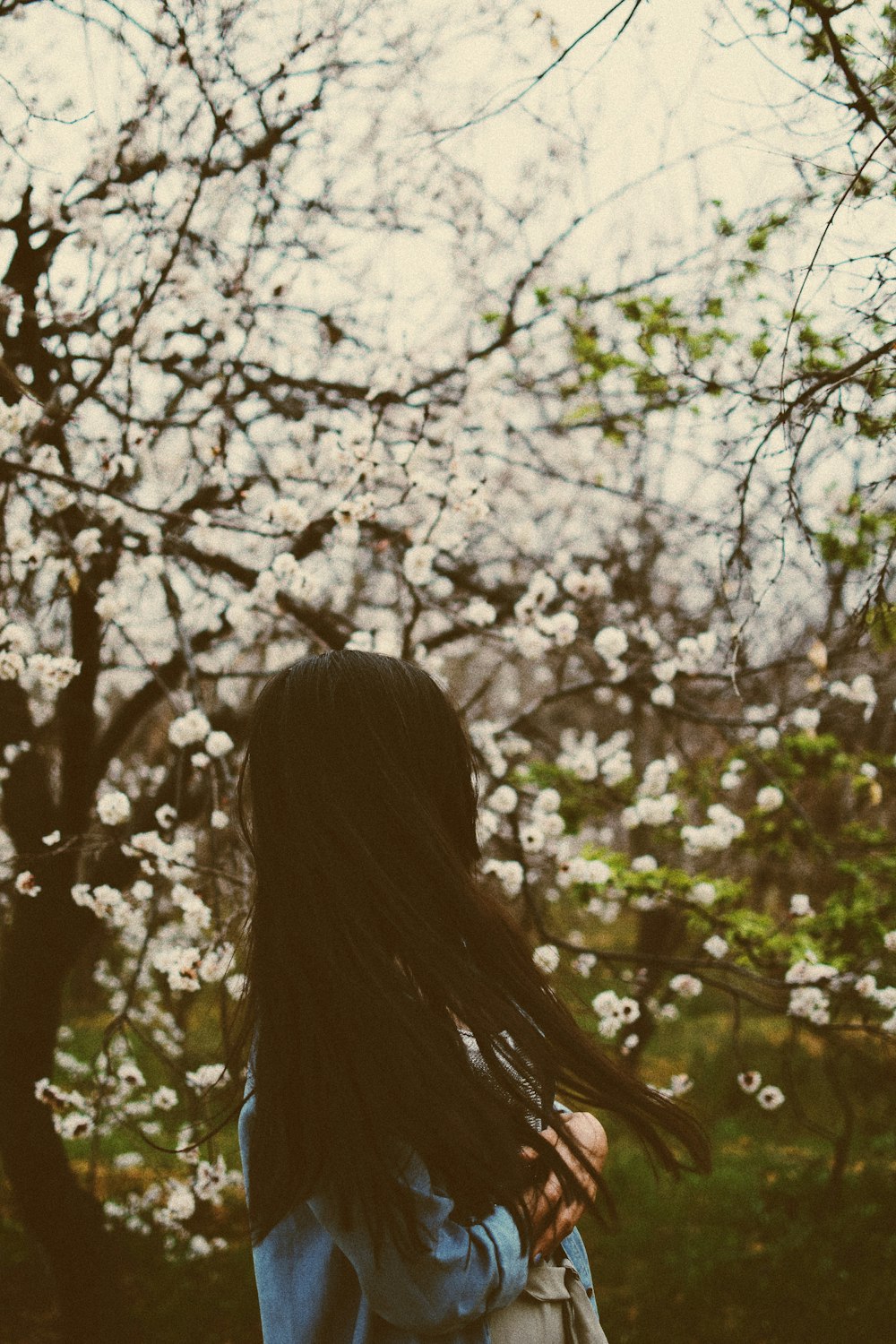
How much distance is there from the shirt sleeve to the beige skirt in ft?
0.30

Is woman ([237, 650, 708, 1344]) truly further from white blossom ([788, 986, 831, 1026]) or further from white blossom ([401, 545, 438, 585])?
white blossom ([788, 986, 831, 1026])

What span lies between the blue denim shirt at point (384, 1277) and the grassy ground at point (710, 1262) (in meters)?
2.78

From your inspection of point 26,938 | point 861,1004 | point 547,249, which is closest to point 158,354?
point 547,249

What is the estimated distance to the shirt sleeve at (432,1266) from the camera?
36.7 inches

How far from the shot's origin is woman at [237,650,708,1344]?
95 centimetres

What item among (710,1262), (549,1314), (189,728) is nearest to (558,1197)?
(549,1314)

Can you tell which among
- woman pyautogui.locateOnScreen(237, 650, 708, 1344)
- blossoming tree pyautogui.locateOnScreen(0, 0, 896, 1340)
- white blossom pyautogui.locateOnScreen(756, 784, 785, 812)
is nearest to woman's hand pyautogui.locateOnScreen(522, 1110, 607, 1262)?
woman pyautogui.locateOnScreen(237, 650, 708, 1344)

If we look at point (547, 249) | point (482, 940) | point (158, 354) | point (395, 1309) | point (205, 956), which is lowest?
point (395, 1309)

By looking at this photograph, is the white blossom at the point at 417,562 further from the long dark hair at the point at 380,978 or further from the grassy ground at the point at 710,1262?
the long dark hair at the point at 380,978

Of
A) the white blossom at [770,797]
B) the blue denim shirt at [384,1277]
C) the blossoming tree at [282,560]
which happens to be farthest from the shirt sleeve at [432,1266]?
the white blossom at [770,797]

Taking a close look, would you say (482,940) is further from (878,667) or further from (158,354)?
(878,667)

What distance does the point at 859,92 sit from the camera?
1789 mm

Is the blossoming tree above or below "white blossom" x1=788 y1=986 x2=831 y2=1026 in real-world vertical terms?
above

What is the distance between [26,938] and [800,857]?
4.79 meters
